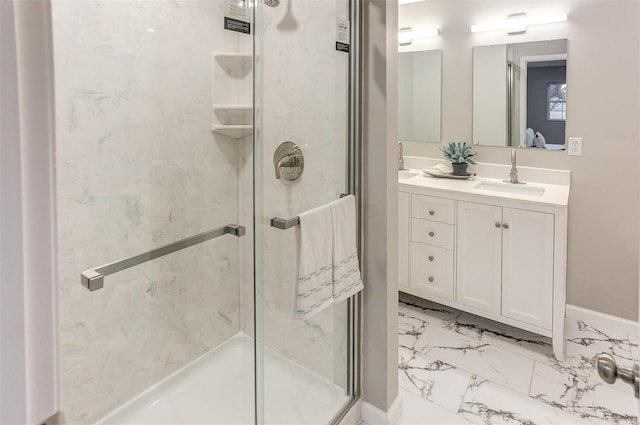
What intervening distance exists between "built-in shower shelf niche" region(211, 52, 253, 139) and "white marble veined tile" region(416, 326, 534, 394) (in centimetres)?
160

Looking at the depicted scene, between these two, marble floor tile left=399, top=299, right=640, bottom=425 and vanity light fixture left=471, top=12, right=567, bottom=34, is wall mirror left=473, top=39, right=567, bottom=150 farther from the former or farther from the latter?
marble floor tile left=399, top=299, right=640, bottom=425

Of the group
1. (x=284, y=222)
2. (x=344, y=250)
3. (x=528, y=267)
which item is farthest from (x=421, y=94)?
(x=284, y=222)

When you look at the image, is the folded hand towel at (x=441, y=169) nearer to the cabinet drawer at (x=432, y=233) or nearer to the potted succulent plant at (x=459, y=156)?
the potted succulent plant at (x=459, y=156)

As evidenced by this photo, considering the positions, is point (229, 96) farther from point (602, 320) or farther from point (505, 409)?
point (602, 320)

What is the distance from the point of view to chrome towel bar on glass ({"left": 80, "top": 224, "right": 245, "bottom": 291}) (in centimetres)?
174

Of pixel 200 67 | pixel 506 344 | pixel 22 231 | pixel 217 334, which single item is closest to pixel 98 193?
pixel 200 67

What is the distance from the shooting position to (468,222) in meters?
2.71

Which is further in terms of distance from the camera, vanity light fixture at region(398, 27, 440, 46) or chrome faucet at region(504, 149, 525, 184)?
vanity light fixture at region(398, 27, 440, 46)

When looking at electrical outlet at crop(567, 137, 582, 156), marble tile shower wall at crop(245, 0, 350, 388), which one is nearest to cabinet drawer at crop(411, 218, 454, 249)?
electrical outlet at crop(567, 137, 582, 156)

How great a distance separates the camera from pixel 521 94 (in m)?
2.88

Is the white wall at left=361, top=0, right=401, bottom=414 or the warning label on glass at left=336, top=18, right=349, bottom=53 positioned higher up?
the warning label on glass at left=336, top=18, right=349, bottom=53

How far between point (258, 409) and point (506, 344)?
1.61m

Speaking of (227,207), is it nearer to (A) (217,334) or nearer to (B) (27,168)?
(A) (217,334)

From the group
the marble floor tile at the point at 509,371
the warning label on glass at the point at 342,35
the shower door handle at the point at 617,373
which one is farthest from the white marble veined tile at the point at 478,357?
the warning label on glass at the point at 342,35
